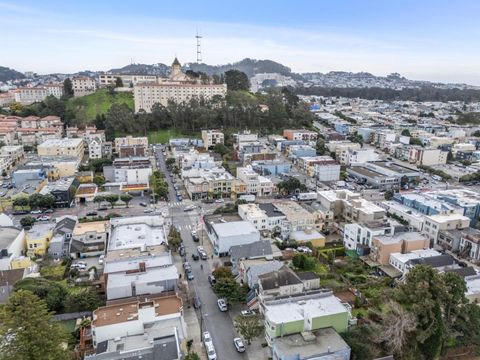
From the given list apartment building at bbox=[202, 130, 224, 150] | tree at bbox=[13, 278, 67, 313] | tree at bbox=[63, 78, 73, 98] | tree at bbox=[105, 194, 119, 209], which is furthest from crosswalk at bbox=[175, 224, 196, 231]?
tree at bbox=[63, 78, 73, 98]

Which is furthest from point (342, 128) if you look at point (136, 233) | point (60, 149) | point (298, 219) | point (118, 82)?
point (136, 233)

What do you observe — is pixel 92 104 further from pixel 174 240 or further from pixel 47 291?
pixel 47 291

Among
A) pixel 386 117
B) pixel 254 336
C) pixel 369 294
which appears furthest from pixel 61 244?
pixel 386 117

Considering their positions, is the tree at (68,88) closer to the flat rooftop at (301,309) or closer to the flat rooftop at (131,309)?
the flat rooftop at (131,309)

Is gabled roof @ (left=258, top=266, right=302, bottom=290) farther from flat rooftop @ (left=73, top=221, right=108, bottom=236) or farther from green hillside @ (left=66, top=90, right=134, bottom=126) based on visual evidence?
green hillside @ (left=66, top=90, right=134, bottom=126)

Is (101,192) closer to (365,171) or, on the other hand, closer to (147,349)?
(147,349)

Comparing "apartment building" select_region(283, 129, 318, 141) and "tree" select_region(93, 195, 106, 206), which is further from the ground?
"apartment building" select_region(283, 129, 318, 141)
